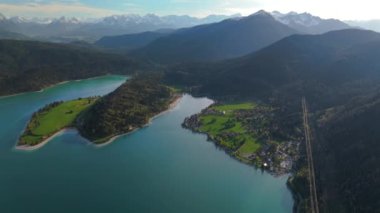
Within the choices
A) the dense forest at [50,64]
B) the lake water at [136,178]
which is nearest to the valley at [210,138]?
the lake water at [136,178]

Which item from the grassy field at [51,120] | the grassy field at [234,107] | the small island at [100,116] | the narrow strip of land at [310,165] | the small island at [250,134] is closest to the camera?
the narrow strip of land at [310,165]

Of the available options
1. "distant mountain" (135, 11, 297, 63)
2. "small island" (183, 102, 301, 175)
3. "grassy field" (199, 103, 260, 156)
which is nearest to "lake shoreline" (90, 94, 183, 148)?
"small island" (183, 102, 301, 175)

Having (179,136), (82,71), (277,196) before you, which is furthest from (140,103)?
(82,71)

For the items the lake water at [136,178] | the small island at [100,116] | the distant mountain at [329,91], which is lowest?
the lake water at [136,178]

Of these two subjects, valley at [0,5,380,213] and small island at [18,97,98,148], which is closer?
valley at [0,5,380,213]

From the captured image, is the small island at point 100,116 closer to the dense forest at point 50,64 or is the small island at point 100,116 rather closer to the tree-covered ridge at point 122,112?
the tree-covered ridge at point 122,112

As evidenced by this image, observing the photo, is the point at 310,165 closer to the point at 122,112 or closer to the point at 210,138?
the point at 210,138

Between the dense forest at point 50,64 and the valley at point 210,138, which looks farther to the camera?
the dense forest at point 50,64

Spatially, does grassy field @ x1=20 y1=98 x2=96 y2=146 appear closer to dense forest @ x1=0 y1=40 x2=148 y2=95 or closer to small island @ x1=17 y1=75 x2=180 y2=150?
small island @ x1=17 y1=75 x2=180 y2=150
